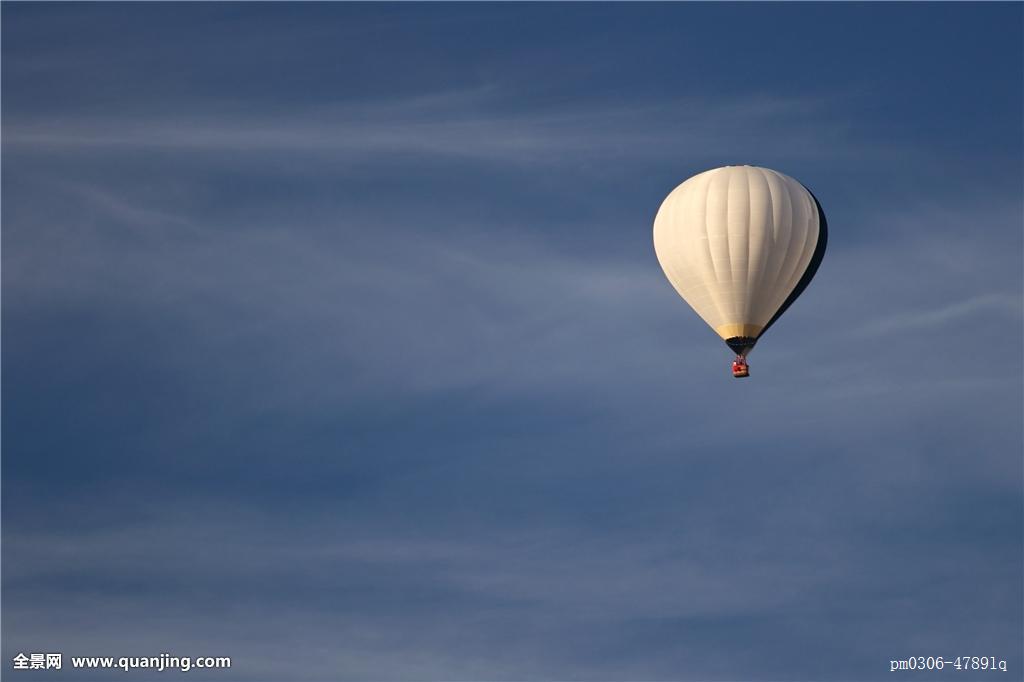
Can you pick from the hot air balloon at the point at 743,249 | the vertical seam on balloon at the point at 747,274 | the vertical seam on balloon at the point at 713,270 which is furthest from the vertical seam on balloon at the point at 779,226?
the vertical seam on balloon at the point at 713,270

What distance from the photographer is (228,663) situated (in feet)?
396

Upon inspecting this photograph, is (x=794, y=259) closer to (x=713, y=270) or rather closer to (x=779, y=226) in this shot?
(x=779, y=226)

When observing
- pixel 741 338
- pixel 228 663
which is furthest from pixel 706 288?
pixel 228 663

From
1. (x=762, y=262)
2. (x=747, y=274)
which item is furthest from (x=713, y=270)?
(x=762, y=262)

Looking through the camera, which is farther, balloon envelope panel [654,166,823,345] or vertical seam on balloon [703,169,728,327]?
vertical seam on balloon [703,169,728,327]

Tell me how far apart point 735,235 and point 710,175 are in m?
3.07

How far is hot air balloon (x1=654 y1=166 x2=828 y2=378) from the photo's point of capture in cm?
13050

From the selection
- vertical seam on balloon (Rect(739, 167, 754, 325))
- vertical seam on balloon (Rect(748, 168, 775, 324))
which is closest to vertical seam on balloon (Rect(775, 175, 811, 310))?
vertical seam on balloon (Rect(748, 168, 775, 324))

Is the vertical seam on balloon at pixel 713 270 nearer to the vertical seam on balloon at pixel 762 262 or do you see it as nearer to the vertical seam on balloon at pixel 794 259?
the vertical seam on balloon at pixel 762 262

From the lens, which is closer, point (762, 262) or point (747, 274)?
point (762, 262)

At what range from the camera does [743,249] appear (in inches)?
5138

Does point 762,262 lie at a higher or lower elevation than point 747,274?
higher

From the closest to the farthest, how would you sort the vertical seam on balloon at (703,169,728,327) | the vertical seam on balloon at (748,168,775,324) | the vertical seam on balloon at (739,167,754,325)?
1. the vertical seam on balloon at (739,167,754,325)
2. the vertical seam on balloon at (748,168,775,324)
3. the vertical seam on balloon at (703,169,728,327)

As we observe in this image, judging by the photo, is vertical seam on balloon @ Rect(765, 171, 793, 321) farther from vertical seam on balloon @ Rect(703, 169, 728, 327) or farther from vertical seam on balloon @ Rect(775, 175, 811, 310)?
vertical seam on balloon @ Rect(703, 169, 728, 327)
